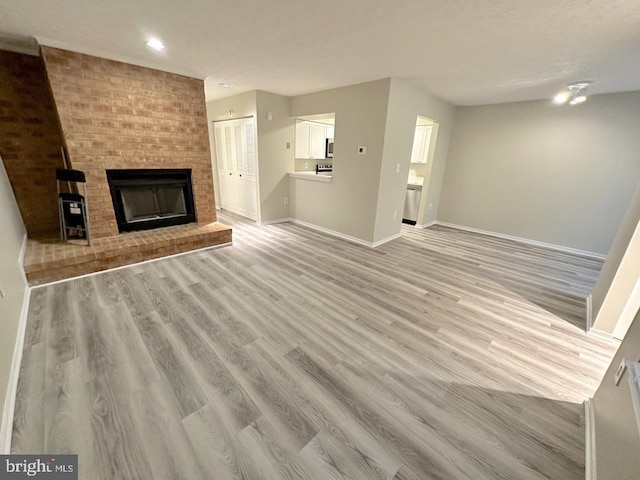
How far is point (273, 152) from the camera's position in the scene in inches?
193

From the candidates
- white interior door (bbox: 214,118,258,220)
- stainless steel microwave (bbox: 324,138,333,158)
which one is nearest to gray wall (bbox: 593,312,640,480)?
white interior door (bbox: 214,118,258,220)

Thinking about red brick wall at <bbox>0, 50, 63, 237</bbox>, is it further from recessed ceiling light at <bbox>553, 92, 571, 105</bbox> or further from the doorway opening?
recessed ceiling light at <bbox>553, 92, 571, 105</bbox>

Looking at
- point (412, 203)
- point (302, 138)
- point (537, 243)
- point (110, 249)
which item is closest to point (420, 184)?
point (412, 203)

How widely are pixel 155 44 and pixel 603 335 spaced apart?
5.12 m

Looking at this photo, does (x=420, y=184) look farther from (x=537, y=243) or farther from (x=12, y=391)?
(x=12, y=391)

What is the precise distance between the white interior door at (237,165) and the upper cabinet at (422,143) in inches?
138

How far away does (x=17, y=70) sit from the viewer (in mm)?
3047

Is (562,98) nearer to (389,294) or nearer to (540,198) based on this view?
(540,198)

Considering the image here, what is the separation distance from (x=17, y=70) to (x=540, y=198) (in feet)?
25.6

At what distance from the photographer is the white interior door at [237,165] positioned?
4.95m

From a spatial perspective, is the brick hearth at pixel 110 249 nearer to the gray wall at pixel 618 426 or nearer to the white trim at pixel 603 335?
the gray wall at pixel 618 426

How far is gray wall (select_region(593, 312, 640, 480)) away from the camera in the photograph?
36.1 inches

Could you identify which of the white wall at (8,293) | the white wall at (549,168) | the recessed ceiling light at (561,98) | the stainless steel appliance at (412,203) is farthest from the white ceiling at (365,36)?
the stainless steel appliance at (412,203)

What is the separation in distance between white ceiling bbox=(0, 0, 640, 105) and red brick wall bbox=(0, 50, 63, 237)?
940 millimetres
